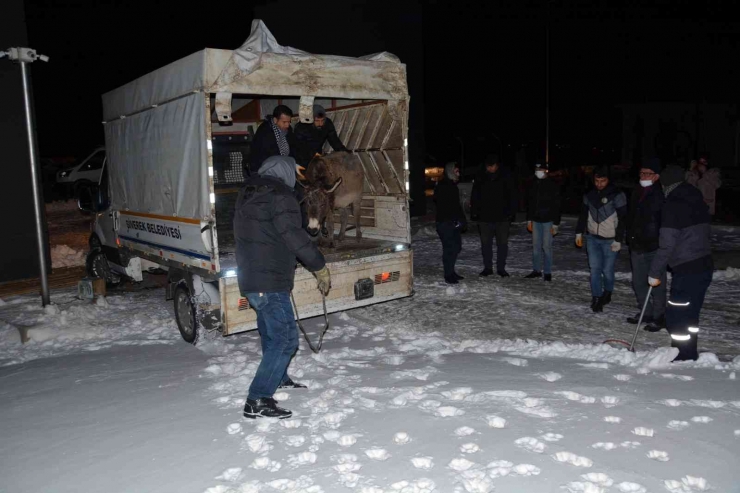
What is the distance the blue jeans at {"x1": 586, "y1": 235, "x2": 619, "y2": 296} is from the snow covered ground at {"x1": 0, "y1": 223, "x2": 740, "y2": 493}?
1.23ft

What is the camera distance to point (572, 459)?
13.3 ft

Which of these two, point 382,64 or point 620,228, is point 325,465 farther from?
point 620,228

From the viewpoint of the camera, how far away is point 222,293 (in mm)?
6379

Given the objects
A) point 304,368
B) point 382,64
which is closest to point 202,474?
point 304,368

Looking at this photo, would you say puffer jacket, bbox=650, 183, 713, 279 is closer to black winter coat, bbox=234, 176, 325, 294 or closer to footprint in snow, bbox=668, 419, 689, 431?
Answer: footprint in snow, bbox=668, 419, 689, 431

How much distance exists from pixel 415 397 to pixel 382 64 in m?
4.24

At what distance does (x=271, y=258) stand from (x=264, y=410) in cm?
122

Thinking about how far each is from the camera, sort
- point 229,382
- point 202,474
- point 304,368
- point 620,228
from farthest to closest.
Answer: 1. point 620,228
2. point 304,368
3. point 229,382
4. point 202,474

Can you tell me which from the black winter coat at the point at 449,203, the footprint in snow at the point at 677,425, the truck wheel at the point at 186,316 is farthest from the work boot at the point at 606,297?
the truck wheel at the point at 186,316

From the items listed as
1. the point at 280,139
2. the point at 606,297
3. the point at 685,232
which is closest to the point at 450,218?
the point at 606,297

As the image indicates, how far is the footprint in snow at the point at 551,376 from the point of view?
5569 mm

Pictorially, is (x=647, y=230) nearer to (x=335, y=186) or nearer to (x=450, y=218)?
(x=450, y=218)

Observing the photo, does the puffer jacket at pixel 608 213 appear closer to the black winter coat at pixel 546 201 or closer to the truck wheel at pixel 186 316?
the black winter coat at pixel 546 201

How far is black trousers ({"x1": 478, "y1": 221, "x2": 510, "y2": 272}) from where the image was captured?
1076 cm
